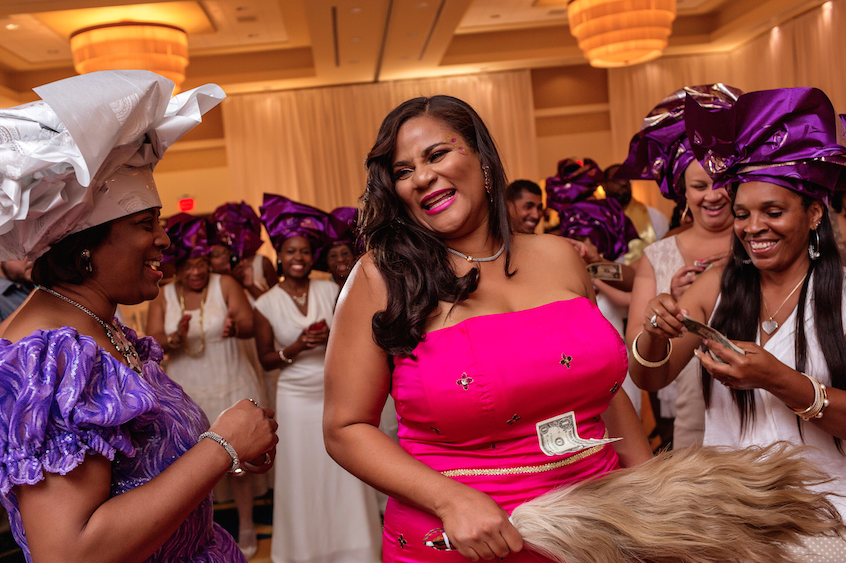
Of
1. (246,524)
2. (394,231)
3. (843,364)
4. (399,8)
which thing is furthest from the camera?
(399,8)

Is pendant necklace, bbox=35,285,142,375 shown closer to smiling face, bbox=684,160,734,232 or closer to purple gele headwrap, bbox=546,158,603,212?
smiling face, bbox=684,160,734,232

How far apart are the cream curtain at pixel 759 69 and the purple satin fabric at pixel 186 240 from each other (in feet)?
26.5

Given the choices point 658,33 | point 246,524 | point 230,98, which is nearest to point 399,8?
point 658,33

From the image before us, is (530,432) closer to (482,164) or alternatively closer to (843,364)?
(482,164)

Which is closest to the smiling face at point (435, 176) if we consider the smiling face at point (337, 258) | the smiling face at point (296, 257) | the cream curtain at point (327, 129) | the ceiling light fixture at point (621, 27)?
the smiling face at point (296, 257)

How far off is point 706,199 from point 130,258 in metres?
2.25

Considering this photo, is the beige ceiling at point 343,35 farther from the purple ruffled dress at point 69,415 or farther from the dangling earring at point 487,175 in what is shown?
the purple ruffled dress at point 69,415

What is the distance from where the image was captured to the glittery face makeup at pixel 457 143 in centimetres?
174

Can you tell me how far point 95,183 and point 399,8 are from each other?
638 cm

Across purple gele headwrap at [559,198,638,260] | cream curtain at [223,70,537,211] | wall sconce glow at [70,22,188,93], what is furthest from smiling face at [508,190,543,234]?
cream curtain at [223,70,537,211]

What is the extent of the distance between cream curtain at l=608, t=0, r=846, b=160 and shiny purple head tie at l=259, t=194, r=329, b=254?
7531 millimetres

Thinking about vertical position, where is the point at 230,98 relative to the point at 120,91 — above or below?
above

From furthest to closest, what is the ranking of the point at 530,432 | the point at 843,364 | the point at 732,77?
the point at 732,77, the point at 843,364, the point at 530,432

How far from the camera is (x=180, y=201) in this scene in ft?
33.7
